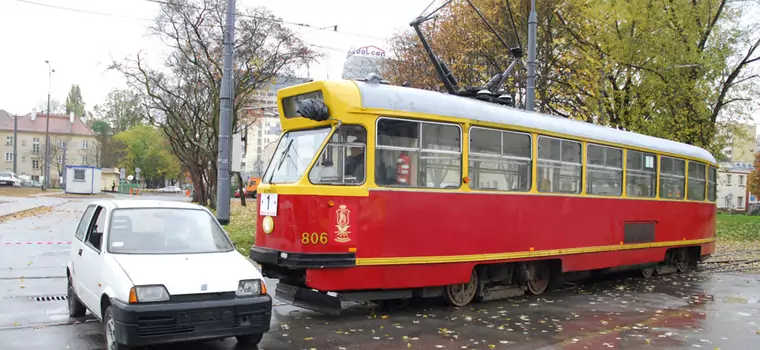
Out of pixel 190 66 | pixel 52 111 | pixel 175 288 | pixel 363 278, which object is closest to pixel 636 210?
pixel 363 278

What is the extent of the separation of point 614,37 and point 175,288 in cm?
2038

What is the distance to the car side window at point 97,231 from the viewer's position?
7.09m

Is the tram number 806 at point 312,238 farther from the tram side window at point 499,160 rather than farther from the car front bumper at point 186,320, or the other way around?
the tram side window at point 499,160

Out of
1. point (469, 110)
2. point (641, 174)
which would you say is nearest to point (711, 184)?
point (641, 174)

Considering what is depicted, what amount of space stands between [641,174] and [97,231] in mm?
10250

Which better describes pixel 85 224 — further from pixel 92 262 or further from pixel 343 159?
pixel 343 159

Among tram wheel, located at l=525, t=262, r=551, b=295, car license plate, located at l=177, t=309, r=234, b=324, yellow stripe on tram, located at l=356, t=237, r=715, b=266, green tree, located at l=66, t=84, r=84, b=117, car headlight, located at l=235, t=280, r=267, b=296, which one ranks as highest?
green tree, located at l=66, t=84, r=84, b=117

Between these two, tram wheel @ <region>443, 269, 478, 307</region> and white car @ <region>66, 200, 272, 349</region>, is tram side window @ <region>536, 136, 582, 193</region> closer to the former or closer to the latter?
tram wheel @ <region>443, 269, 478, 307</region>

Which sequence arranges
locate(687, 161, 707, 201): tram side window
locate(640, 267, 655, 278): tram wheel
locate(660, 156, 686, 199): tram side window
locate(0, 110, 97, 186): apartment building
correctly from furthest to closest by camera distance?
locate(0, 110, 97, 186): apartment building < locate(687, 161, 707, 201): tram side window < locate(640, 267, 655, 278): tram wheel < locate(660, 156, 686, 199): tram side window

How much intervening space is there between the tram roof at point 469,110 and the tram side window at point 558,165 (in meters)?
0.22

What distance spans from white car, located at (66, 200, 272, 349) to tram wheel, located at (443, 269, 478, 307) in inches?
139

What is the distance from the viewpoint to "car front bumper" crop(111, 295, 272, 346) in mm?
5883

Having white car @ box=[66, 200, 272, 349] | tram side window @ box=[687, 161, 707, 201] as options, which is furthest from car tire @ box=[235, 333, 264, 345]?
tram side window @ box=[687, 161, 707, 201]

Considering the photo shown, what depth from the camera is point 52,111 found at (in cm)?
10444
